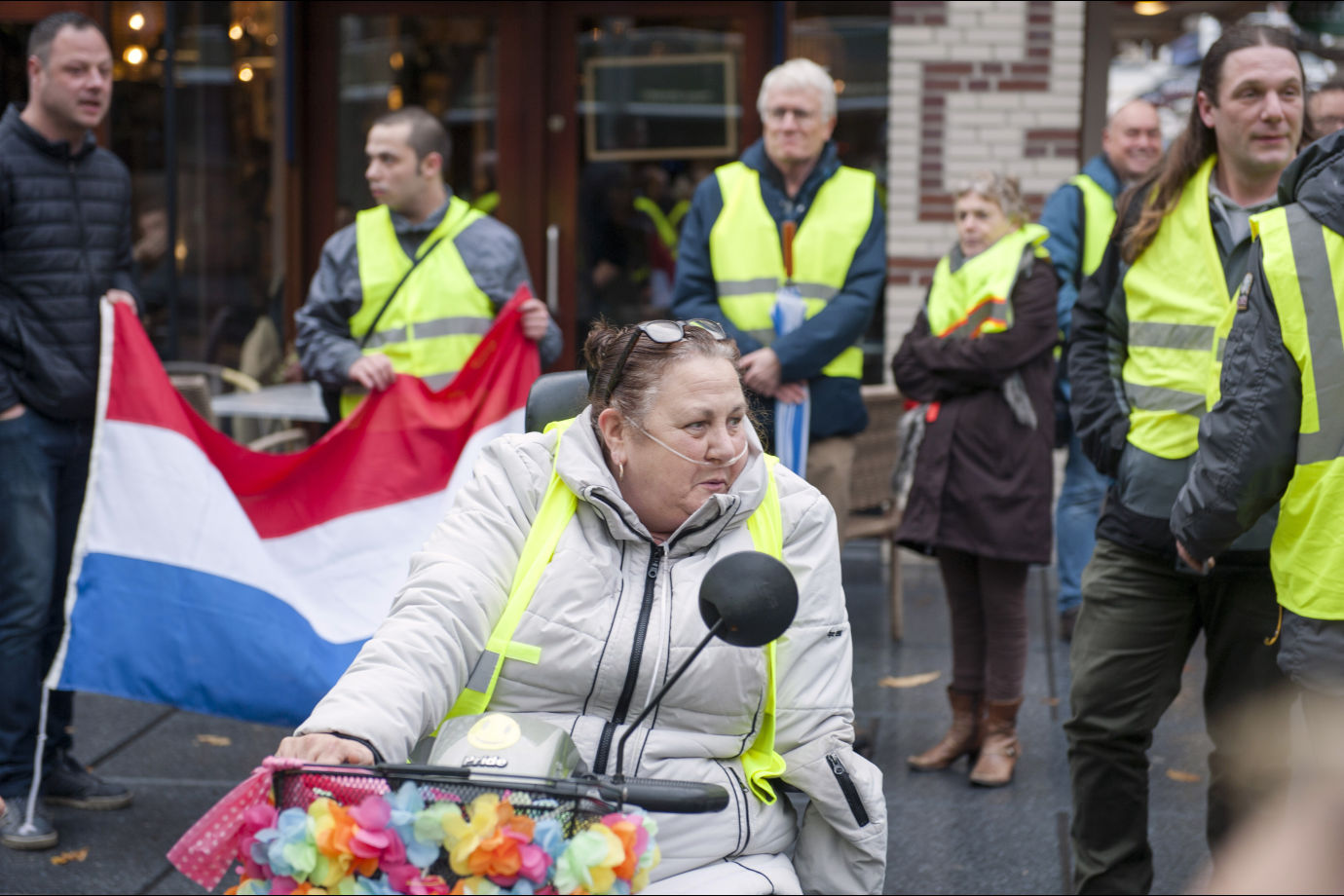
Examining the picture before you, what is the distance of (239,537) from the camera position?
489cm

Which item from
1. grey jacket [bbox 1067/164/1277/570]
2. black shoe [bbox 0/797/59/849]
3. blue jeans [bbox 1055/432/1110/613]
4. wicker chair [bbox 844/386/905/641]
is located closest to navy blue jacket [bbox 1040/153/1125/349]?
blue jeans [bbox 1055/432/1110/613]

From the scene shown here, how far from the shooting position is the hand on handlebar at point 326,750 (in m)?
2.27

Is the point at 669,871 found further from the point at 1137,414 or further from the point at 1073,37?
the point at 1073,37

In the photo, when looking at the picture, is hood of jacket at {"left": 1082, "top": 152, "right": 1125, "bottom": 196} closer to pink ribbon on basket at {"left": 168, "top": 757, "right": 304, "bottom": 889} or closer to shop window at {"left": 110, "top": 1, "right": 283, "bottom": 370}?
shop window at {"left": 110, "top": 1, "right": 283, "bottom": 370}

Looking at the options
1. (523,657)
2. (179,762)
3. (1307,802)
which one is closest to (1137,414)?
(523,657)

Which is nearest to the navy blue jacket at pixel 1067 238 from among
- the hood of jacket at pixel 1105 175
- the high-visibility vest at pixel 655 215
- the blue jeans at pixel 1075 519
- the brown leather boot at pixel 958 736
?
the hood of jacket at pixel 1105 175

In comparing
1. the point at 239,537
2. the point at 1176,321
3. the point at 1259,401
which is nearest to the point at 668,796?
the point at 1259,401

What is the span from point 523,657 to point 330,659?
199 cm

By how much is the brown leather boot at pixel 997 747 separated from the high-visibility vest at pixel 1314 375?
234cm

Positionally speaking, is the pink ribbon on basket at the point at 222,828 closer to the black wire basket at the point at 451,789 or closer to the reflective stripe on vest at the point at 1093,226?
the black wire basket at the point at 451,789

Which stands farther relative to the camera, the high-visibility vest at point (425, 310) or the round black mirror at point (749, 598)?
the high-visibility vest at point (425, 310)

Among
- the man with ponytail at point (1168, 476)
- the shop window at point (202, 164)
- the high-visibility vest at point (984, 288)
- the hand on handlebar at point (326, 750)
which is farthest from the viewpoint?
the shop window at point (202, 164)

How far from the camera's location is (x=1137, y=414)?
389 centimetres

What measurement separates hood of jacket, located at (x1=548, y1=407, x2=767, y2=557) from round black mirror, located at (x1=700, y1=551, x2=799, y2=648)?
0.58m
